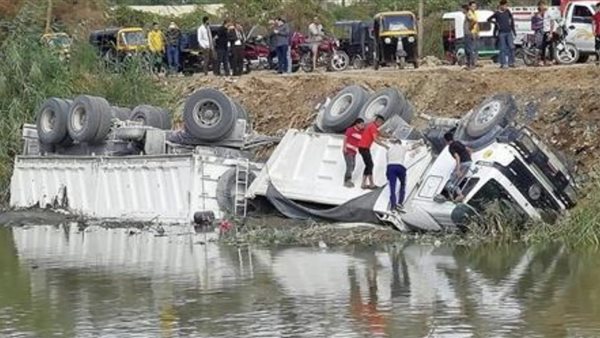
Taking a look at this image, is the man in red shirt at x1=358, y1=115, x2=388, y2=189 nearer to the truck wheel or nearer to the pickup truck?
the truck wheel

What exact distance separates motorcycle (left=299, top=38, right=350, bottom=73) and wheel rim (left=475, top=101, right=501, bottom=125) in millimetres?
15631

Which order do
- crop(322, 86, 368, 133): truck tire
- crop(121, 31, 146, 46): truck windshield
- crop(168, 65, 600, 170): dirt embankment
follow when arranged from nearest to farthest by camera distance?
crop(322, 86, 368, 133): truck tire → crop(168, 65, 600, 170): dirt embankment → crop(121, 31, 146, 46): truck windshield

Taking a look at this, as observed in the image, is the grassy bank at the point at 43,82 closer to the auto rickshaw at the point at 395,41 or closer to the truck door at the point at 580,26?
the auto rickshaw at the point at 395,41

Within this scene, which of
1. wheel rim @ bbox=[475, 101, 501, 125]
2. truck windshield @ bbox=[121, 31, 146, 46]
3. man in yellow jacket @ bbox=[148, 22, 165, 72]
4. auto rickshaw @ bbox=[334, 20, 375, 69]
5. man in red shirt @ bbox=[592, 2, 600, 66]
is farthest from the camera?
truck windshield @ bbox=[121, 31, 146, 46]

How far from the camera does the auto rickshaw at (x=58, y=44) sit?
1319 inches

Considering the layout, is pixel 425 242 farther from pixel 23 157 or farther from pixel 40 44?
pixel 40 44

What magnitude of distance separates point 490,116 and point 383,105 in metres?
2.90

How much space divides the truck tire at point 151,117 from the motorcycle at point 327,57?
10.5 metres

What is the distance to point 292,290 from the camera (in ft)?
57.2

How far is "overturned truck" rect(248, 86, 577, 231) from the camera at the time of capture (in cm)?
2172

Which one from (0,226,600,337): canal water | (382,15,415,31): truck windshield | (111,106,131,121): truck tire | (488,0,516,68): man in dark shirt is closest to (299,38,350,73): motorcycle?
(382,15,415,31): truck windshield

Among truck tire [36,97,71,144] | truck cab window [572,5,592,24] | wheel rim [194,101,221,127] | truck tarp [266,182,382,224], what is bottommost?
truck tarp [266,182,382,224]

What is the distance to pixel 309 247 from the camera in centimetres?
2184

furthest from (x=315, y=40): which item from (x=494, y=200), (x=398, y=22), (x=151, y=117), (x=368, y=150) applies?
(x=494, y=200)
